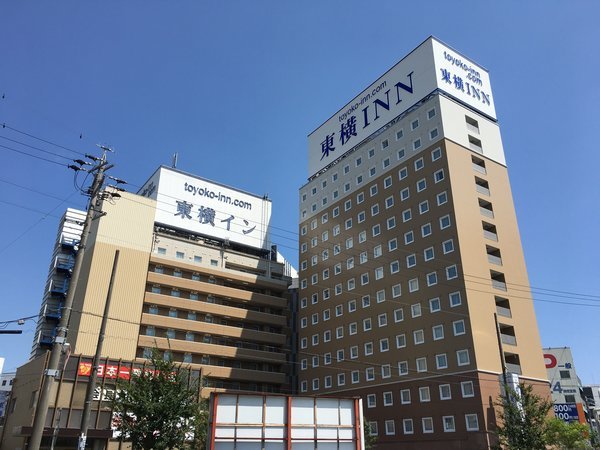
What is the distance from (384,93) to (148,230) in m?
41.3

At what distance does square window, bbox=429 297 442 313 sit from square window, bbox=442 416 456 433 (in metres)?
11.5

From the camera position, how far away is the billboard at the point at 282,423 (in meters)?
20.2

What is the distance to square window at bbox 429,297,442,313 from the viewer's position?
56.8m

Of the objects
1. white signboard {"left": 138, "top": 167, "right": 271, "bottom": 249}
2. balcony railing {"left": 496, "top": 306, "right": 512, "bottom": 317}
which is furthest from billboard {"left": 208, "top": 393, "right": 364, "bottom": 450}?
white signboard {"left": 138, "top": 167, "right": 271, "bottom": 249}

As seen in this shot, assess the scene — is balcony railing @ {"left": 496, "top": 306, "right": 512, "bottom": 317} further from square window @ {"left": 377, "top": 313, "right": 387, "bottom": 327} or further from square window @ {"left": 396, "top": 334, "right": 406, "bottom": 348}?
square window @ {"left": 377, "top": 313, "right": 387, "bottom": 327}

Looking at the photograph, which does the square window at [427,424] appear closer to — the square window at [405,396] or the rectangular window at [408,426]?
the rectangular window at [408,426]

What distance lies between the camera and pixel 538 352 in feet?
185

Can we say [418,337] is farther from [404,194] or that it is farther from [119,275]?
[119,275]

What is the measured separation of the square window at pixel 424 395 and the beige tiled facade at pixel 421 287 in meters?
0.11

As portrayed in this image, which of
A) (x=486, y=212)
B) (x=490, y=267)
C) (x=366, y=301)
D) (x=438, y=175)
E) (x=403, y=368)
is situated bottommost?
(x=403, y=368)

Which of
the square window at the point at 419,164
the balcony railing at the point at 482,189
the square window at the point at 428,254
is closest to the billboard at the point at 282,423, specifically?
the square window at the point at 428,254

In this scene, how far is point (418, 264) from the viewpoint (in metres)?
61.1

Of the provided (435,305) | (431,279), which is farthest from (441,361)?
(431,279)

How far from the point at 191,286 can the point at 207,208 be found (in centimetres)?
1628
